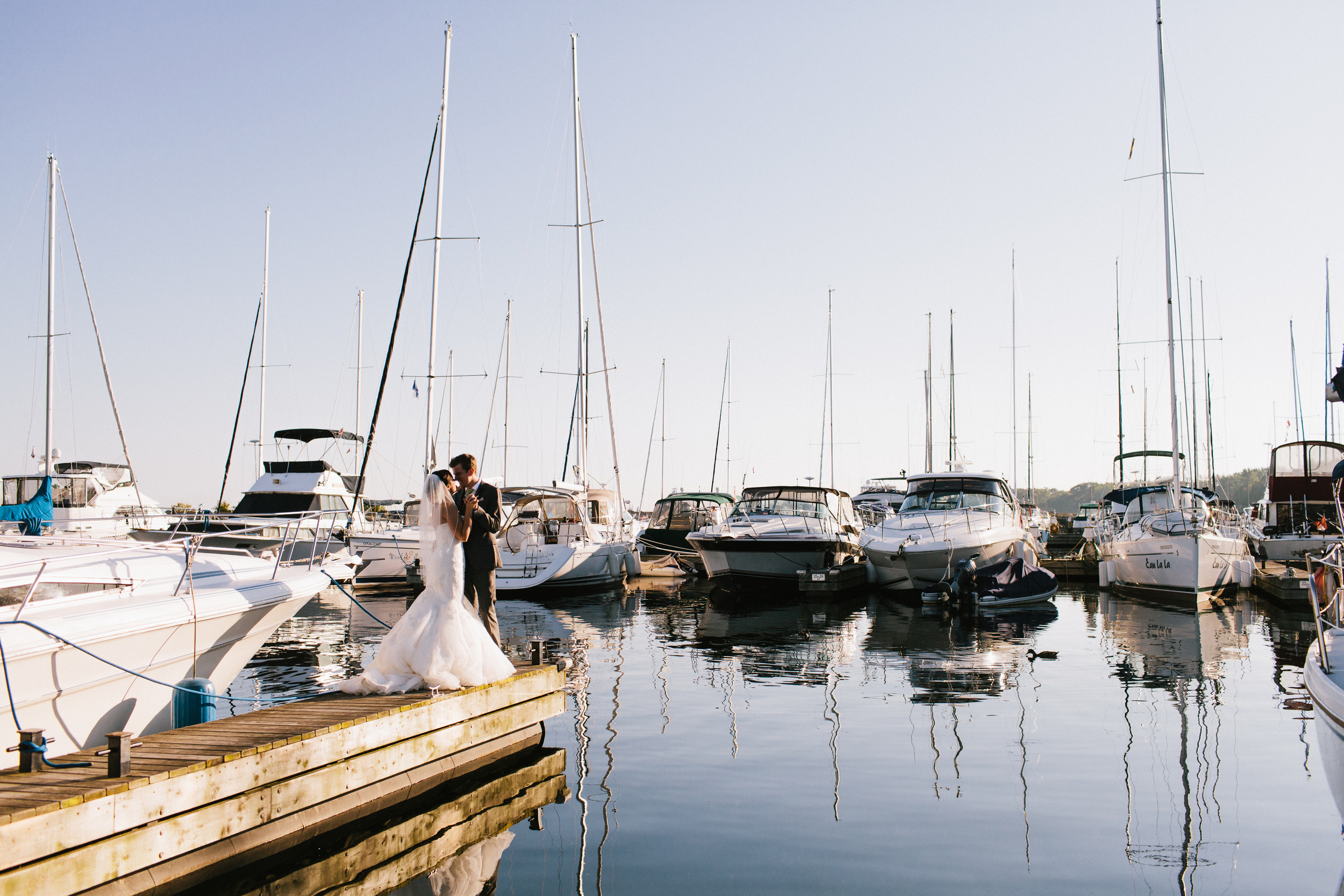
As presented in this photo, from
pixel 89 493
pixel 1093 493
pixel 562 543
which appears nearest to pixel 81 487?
pixel 89 493

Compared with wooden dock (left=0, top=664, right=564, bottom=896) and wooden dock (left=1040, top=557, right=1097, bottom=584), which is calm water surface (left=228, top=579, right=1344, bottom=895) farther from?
wooden dock (left=1040, top=557, right=1097, bottom=584)

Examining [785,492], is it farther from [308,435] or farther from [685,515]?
[308,435]

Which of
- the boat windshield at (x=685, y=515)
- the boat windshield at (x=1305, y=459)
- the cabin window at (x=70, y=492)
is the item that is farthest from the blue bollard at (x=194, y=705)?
the boat windshield at (x=1305, y=459)

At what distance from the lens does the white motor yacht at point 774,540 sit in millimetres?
23438

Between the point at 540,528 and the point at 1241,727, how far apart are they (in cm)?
1873

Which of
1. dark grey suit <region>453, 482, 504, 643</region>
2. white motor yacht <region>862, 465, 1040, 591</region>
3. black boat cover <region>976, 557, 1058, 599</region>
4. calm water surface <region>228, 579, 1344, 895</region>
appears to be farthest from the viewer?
white motor yacht <region>862, 465, 1040, 591</region>

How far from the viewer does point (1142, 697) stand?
1130 cm

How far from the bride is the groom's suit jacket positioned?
610 mm

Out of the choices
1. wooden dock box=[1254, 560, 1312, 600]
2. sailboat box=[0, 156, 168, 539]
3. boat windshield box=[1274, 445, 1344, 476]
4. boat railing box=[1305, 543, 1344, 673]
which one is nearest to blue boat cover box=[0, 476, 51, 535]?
sailboat box=[0, 156, 168, 539]

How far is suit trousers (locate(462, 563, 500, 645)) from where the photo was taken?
9.02 metres

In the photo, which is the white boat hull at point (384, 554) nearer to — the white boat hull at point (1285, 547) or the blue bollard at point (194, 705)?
the blue bollard at point (194, 705)

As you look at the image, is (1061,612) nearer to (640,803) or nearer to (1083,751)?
(1083,751)

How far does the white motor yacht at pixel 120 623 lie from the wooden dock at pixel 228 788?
0.89m

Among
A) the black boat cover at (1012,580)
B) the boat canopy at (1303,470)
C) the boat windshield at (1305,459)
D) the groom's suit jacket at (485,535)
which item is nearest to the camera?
the groom's suit jacket at (485,535)
